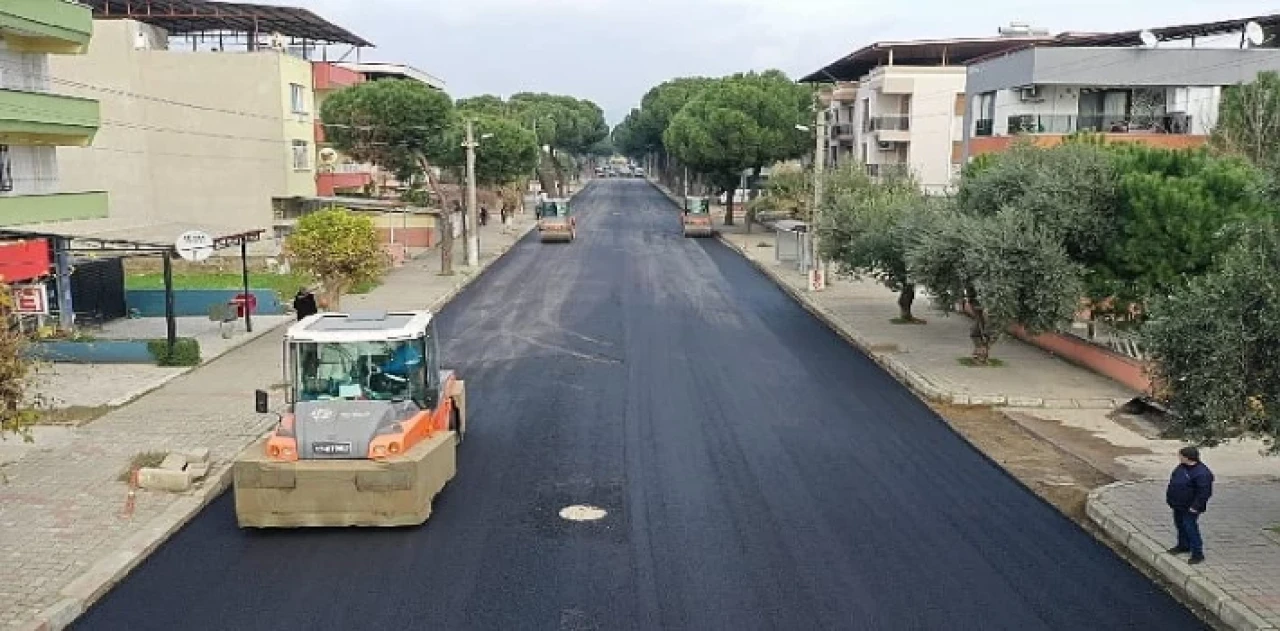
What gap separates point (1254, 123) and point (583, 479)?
3057 centimetres

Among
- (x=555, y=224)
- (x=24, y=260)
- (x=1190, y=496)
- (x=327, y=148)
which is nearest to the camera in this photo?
(x=1190, y=496)

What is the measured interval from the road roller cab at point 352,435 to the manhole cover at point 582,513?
1.60 meters

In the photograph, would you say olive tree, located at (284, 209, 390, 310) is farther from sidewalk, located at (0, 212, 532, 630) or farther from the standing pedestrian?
sidewalk, located at (0, 212, 532, 630)

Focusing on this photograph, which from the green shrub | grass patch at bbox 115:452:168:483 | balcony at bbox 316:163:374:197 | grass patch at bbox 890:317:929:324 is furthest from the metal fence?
grass patch at bbox 115:452:168:483

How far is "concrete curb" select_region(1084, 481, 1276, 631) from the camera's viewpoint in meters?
9.70

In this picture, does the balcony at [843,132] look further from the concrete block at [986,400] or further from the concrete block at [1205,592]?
the concrete block at [1205,592]

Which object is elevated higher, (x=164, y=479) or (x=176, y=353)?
(x=176, y=353)

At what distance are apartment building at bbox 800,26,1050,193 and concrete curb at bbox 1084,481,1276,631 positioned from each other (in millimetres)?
45351

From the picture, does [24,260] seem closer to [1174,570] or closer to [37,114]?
[37,114]

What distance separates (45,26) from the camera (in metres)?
24.4

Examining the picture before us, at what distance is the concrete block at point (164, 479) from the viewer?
13.5 metres

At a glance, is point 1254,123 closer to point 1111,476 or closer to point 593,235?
point 1111,476

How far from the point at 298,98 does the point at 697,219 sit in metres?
21.4

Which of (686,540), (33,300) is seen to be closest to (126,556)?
(686,540)
